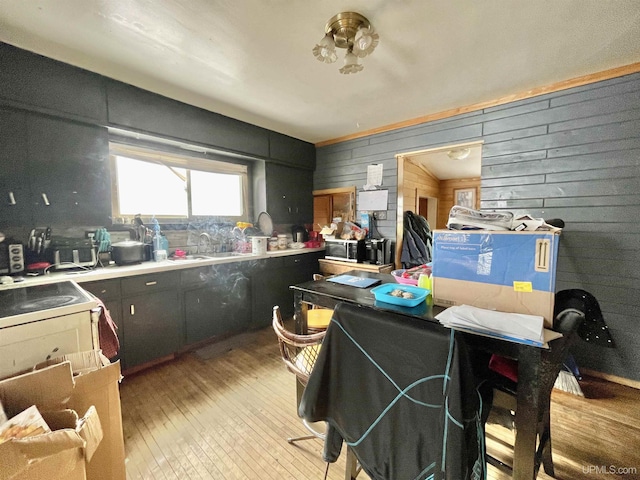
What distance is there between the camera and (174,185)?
3.00 meters

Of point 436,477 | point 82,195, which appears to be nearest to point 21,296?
point 82,195

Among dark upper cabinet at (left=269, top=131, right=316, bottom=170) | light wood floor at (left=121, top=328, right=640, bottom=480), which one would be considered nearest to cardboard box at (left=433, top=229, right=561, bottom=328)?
light wood floor at (left=121, top=328, right=640, bottom=480)

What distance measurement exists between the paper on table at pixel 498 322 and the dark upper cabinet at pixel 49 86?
9.51 ft

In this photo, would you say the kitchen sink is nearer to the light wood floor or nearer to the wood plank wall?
the light wood floor

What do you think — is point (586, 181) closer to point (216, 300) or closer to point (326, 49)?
point (326, 49)

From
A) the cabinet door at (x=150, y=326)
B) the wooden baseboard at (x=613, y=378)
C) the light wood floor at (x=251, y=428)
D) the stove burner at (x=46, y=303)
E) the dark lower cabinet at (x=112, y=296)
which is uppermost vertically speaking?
the stove burner at (x=46, y=303)

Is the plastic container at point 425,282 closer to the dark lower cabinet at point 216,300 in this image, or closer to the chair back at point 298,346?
the chair back at point 298,346

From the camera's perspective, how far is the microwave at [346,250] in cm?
340

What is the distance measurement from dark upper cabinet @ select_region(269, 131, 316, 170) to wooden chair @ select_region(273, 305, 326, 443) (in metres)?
2.71

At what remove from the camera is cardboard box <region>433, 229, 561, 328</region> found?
926mm

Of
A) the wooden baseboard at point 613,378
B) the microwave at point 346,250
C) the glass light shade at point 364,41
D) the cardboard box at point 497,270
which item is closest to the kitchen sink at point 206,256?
the microwave at point 346,250

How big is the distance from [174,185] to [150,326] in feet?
5.18

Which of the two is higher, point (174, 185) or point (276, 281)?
point (174, 185)

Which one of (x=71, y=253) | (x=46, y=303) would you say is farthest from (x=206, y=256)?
(x=46, y=303)
